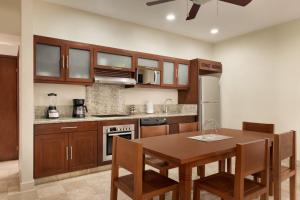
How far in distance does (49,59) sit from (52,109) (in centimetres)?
77

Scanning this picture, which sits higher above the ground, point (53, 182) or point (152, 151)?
point (152, 151)

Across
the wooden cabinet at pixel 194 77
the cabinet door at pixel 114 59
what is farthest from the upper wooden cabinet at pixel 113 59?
the wooden cabinet at pixel 194 77

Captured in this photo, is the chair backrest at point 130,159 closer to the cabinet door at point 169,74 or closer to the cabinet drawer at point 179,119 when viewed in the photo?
the cabinet drawer at point 179,119

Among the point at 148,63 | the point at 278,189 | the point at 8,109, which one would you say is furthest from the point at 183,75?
the point at 8,109

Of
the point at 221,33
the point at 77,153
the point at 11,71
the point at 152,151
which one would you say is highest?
the point at 221,33

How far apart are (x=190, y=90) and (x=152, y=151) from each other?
10.5 ft

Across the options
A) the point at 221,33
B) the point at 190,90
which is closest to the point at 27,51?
the point at 190,90

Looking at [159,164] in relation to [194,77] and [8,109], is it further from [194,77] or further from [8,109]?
[8,109]

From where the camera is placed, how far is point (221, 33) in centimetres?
470

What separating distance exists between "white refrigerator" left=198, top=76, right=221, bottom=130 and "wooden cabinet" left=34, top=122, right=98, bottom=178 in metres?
2.39

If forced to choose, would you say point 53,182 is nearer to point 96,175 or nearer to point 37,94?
point 96,175

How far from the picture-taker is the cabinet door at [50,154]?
2.81 m

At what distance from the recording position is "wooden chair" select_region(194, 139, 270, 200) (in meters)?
1.58

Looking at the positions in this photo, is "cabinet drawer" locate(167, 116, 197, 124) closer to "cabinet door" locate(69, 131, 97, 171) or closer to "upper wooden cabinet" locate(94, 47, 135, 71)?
"upper wooden cabinet" locate(94, 47, 135, 71)
